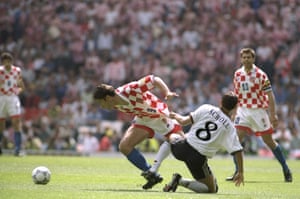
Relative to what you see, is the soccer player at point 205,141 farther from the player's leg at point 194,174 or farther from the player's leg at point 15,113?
the player's leg at point 15,113

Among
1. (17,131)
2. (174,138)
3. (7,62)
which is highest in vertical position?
(7,62)

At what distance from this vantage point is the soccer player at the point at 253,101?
52.2ft

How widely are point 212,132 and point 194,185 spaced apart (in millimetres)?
→ 866

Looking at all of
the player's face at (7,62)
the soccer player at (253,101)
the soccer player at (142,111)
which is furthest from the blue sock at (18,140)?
the soccer player at (142,111)

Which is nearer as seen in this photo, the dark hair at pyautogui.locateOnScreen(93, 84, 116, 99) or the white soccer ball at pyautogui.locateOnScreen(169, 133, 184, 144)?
the white soccer ball at pyautogui.locateOnScreen(169, 133, 184, 144)

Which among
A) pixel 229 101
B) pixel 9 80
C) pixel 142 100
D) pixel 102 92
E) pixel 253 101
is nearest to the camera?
pixel 229 101

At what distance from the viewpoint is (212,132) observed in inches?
472

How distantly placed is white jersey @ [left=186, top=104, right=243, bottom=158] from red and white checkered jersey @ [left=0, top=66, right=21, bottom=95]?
10.1 metres

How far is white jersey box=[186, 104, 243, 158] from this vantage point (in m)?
11.9

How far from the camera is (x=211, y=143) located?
12.0m

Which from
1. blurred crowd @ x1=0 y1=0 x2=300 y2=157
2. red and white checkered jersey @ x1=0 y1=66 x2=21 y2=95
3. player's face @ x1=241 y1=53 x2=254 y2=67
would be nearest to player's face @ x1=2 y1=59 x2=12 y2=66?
red and white checkered jersey @ x1=0 y1=66 x2=21 y2=95

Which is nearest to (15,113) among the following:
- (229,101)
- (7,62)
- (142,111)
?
(7,62)

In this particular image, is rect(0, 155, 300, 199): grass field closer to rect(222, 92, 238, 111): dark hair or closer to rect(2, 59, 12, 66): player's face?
rect(222, 92, 238, 111): dark hair

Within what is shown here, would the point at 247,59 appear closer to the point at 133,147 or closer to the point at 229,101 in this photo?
the point at 133,147
